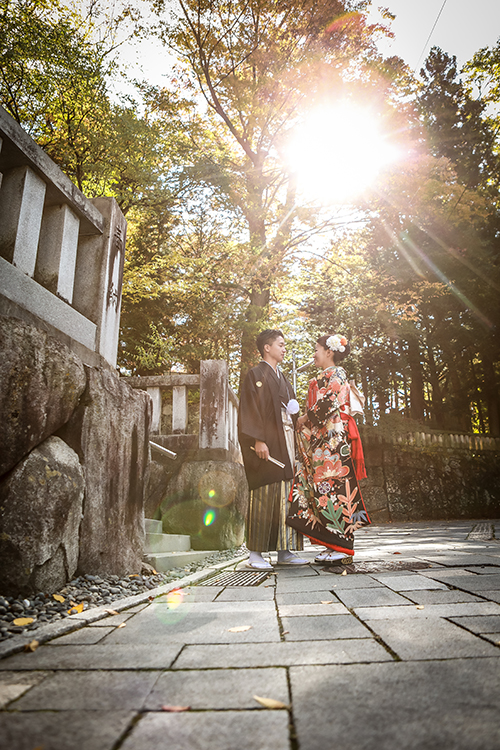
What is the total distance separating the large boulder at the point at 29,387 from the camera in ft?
7.35

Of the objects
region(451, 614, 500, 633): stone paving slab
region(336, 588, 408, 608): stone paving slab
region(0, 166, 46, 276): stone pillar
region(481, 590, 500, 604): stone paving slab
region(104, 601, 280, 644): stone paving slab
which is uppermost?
region(0, 166, 46, 276): stone pillar

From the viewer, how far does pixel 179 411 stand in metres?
6.34

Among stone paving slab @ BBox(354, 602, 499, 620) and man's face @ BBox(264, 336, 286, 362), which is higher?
man's face @ BBox(264, 336, 286, 362)

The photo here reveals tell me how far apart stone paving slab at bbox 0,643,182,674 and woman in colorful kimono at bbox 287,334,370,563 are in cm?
231

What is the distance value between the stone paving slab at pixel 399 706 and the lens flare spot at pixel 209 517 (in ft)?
14.8

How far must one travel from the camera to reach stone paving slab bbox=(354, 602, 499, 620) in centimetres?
198

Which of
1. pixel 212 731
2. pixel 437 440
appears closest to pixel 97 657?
pixel 212 731

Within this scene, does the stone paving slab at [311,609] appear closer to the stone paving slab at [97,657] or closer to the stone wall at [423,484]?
the stone paving slab at [97,657]

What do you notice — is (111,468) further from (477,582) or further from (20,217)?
(477,582)

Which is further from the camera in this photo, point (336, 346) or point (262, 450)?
point (336, 346)

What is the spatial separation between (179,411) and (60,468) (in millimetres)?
3782

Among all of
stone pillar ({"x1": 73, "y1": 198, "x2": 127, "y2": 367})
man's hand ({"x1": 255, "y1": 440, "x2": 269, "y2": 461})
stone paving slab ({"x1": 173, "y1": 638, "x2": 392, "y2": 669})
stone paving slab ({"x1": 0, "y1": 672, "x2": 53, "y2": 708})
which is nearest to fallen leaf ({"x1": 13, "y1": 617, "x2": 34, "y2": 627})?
stone paving slab ({"x1": 0, "y1": 672, "x2": 53, "y2": 708})

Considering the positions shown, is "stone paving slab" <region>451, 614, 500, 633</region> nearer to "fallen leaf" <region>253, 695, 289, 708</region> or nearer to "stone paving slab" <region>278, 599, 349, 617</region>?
"stone paving slab" <region>278, 599, 349, 617</region>

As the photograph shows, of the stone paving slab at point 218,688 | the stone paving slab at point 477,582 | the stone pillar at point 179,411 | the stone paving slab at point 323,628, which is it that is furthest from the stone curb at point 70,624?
the stone pillar at point 179,411
